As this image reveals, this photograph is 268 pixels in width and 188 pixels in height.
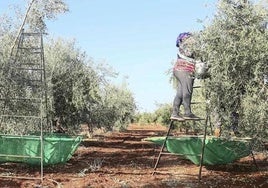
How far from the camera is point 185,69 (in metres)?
11.8

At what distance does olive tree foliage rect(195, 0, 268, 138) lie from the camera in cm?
1000

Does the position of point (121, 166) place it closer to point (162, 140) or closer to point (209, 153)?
point (162, 140)

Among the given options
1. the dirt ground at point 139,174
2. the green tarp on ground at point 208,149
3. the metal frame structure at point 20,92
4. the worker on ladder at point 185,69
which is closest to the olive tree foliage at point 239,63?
the worker on ladder at point 185,69

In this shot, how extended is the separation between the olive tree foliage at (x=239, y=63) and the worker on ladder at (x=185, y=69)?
0.46 meters

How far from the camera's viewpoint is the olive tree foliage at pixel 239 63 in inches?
394

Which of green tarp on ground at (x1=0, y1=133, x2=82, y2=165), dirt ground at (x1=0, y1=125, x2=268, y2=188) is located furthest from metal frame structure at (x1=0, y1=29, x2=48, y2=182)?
dirt ground at (x1=0, y1=125, x2=268, y2=188)

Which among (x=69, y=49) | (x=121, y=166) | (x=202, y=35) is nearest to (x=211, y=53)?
(x=202, y=35)

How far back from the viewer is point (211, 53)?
1073cm

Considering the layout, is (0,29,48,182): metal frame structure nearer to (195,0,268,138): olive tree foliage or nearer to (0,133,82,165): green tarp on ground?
(0,133,82,165): green tarp on ground

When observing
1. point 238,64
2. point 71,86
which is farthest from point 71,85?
point 238,64

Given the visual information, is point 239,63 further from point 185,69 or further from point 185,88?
point 185,88

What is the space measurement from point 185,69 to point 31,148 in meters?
5.47

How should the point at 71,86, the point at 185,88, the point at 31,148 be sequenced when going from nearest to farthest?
the point at 185,88
the point at 31,148
the point at 71,86

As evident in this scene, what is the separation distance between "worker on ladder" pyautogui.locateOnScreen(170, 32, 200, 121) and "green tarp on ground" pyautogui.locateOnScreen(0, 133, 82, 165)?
3995 mm
